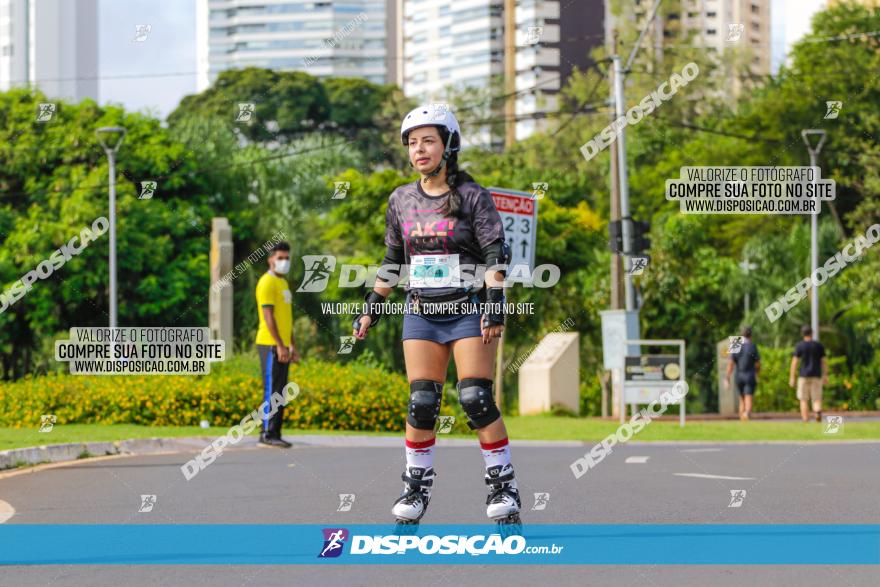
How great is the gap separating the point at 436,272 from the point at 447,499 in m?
2.46

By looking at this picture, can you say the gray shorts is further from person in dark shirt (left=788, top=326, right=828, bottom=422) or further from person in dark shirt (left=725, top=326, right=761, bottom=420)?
person in dark shirt (left=725, top=326, right=761, bottom=420)

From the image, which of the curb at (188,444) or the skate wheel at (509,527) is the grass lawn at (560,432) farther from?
the skate wheel at (509,527)

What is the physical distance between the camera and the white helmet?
7.14 meters

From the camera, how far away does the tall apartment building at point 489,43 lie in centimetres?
10244

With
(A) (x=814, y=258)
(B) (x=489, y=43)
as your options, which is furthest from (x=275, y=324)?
(B) (x=489, y=43)

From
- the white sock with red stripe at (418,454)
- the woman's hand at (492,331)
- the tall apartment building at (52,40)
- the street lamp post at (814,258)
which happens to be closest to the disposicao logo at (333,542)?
the white sock with red stripe at (418,454)

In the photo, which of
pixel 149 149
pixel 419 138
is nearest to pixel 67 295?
pixel 149 149

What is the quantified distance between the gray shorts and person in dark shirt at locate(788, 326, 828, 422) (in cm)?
1883

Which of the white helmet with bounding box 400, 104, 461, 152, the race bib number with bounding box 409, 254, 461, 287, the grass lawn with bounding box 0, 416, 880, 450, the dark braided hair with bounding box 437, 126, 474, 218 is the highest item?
the white helmet with bounding box 400, 104, 461, 152

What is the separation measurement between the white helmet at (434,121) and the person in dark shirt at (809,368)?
1872cm

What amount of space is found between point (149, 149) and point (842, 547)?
1565 inches

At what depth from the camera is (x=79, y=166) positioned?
4359 centimetres

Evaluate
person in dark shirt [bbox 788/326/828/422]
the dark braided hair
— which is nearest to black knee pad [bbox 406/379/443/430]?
the dark braided hair

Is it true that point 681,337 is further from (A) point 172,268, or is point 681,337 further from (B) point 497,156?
(B) point 497,156
